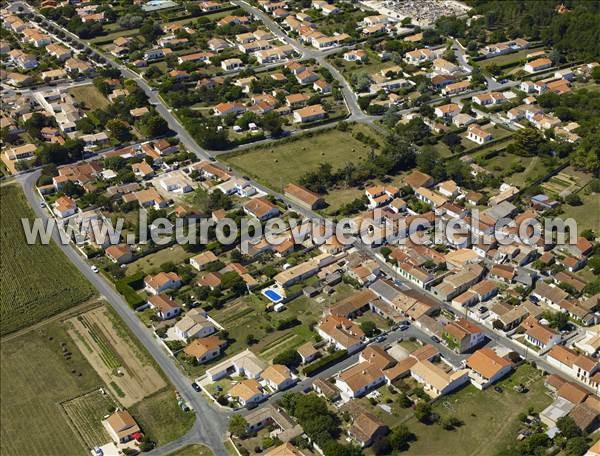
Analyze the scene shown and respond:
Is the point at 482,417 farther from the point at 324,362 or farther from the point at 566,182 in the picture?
the point at 566,182

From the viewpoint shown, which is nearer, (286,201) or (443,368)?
(443,368)

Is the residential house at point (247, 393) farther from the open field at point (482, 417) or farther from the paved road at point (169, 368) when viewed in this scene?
the open field at point (482, 417)

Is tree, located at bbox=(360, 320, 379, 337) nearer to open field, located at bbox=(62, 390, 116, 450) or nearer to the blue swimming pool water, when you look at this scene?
the blue swimming pool water

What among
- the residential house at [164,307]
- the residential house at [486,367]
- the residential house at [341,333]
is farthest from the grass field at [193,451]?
the residential house at [486,367]

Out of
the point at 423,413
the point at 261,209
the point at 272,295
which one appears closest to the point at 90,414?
the point at 272,295

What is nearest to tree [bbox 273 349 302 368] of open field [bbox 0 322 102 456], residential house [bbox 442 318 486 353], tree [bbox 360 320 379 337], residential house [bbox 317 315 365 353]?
residential house [bbox 317 315 365 353]

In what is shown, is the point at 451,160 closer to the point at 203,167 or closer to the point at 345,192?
the point at 345,192

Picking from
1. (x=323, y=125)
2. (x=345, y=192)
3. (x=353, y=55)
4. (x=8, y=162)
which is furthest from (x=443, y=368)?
(x=353, y=55)
